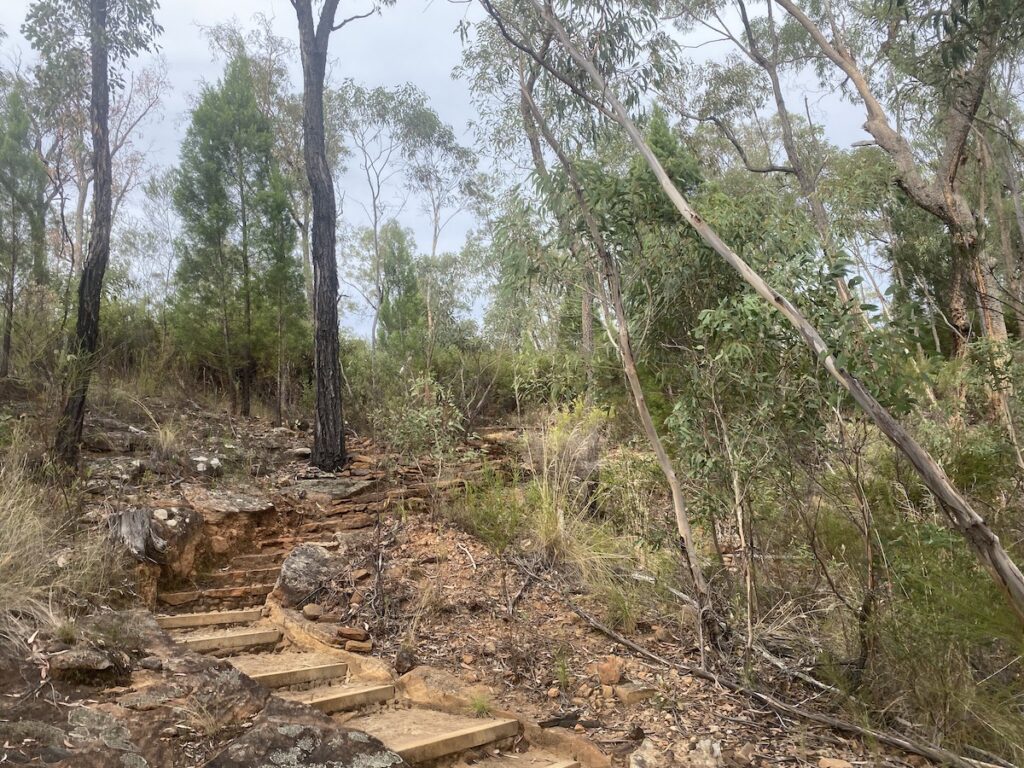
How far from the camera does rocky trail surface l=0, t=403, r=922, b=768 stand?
3.40 m

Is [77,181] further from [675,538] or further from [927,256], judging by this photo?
[927,256]

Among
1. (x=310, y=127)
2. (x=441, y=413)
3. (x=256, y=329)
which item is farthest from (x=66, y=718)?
(x=256, y=329)

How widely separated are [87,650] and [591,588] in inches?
123

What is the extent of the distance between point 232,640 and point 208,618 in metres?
0.44

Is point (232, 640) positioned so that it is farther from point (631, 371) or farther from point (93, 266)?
point (93, 266)

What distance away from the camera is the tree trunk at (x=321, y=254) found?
323 inches

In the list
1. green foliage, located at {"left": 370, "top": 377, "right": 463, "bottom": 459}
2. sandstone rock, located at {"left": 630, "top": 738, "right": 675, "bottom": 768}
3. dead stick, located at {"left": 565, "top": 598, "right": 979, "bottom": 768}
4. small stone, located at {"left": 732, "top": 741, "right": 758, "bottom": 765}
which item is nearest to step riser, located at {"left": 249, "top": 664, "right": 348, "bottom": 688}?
dead stick, located at {"left": 565, "top": 598, "right": 979, "bottom": 768}

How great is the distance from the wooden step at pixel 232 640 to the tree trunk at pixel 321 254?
3.25 m

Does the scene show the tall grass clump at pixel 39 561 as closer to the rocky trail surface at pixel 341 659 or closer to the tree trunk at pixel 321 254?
the rocky trail surface at pixel 341 659

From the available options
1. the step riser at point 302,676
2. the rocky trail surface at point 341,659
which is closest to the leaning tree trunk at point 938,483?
the rocky trail surface at point 341,659

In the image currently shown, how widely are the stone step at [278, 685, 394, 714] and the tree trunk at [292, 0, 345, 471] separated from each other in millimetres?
3999

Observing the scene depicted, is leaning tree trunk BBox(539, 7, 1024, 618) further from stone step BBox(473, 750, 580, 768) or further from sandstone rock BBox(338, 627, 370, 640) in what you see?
sandstone rock BBox(338, 627, 370, 640)

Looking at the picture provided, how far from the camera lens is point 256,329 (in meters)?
10.9

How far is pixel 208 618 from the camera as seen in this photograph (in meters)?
5.05
